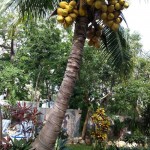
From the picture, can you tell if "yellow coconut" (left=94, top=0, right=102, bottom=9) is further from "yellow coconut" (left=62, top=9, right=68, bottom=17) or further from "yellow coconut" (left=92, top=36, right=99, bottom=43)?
"yellow coconut" (left=92, top=36, right=99, bottom=43)

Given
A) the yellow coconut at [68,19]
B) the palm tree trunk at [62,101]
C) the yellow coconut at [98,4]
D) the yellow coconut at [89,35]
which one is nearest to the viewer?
the palm tree trunk at [62,101]

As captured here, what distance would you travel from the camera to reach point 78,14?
6.21 m

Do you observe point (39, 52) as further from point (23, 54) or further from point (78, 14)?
→ point (78, 14)

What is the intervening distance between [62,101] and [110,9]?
1861 mm

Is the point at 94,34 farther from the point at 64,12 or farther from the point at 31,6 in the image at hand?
the point at 31,6

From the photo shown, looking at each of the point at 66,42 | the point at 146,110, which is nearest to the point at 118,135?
the point at 66,42

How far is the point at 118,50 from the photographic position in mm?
9484

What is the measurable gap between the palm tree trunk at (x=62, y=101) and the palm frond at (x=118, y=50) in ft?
10.2

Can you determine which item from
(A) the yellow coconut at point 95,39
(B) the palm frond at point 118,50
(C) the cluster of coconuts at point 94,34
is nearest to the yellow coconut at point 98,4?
(C) the cluster of coconuts at point 94,34

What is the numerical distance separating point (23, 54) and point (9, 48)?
441cm

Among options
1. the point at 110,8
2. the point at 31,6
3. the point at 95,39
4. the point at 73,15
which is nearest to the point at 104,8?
the point at 110,8

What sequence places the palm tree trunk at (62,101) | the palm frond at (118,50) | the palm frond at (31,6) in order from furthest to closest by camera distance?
the palm frond at (118,50)
the palm frond at (31,6)
the palm tree trunk at (62,101)

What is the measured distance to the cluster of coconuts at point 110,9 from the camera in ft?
19.6

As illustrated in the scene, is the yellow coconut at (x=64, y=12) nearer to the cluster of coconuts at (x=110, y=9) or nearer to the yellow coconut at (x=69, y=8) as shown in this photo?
the yellow coconut at (x=69, y=8)
